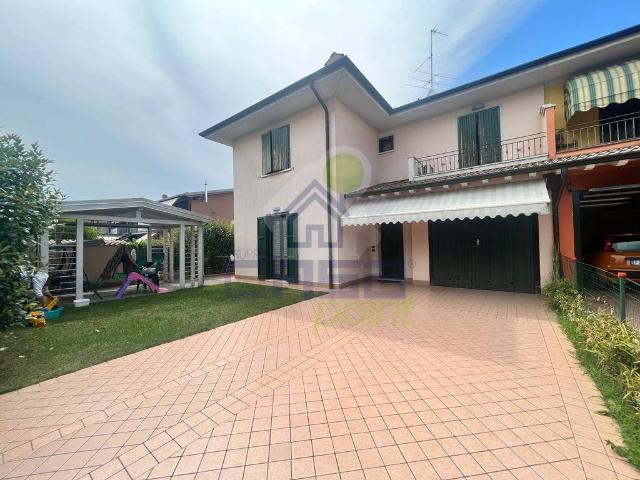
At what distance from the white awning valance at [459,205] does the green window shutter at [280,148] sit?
16.3 feet

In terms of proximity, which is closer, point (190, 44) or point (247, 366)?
point (247, 366)

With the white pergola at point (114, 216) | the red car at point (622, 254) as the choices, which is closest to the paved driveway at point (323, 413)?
the red car at point (622, 254)

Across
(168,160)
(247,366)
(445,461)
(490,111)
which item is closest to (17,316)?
(247,366)

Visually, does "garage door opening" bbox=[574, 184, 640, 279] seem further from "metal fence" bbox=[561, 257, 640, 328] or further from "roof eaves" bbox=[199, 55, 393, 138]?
"roof eaves" bbox=[199, 55, 393, 138]

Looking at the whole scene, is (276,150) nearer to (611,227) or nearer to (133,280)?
(133,280)

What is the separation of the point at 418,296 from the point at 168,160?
2780 cm

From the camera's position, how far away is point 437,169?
1429cm

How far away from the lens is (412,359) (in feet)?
17.8

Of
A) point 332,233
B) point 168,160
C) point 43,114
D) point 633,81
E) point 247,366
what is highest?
point 168,160

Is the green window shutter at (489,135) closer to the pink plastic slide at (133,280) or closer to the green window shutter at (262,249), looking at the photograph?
the green window shutter at (262,249)

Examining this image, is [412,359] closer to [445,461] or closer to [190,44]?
[445,461]

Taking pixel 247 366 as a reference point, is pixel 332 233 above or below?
above

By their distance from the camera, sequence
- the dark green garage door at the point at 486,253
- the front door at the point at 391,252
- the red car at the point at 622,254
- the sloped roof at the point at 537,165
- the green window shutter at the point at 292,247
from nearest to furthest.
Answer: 1. the sloped roof at the point at 537,165
2. the red car at the point at 622,254
3. the dark green garage door at the point at 486,253
4. the green window shutter at the point at 292,247
5. the front door at the point at 391,252

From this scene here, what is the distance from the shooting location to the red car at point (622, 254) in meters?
9.05
